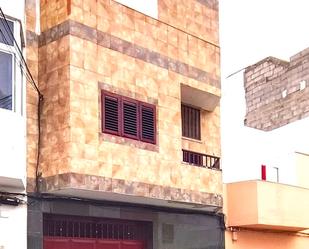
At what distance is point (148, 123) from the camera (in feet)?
52.3

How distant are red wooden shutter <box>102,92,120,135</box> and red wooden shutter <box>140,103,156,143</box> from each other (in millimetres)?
743

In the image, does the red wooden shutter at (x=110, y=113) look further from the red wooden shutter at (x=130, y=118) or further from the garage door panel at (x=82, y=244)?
the garage door panel at (x=82, y=244)

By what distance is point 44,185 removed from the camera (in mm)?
14305

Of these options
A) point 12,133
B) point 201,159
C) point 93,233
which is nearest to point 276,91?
point 201,159

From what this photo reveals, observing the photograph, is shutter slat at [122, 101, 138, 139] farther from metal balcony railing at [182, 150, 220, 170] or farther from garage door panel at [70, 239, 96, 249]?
metal balcony railing at [182, 150, 220, 170]

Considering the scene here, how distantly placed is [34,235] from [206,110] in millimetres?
6375

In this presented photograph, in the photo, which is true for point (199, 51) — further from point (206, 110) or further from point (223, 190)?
point (223, 190)

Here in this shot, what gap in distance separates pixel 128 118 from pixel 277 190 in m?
5.55

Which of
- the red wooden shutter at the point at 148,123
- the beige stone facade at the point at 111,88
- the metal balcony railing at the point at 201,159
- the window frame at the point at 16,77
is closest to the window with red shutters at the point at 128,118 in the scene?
the red wooden shutter at the point at 148,123

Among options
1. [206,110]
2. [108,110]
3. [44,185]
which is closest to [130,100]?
[108,110]

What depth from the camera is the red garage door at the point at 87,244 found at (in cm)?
1473

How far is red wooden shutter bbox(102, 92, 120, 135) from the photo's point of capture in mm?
14898

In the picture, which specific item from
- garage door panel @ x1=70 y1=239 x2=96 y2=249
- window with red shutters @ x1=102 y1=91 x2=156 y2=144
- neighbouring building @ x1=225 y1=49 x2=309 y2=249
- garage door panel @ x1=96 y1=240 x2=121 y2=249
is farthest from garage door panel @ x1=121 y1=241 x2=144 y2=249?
neighbouring building @ x1=225 y1=49 x2=309 y2=249

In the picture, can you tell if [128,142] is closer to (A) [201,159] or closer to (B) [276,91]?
(A) [201,159]
